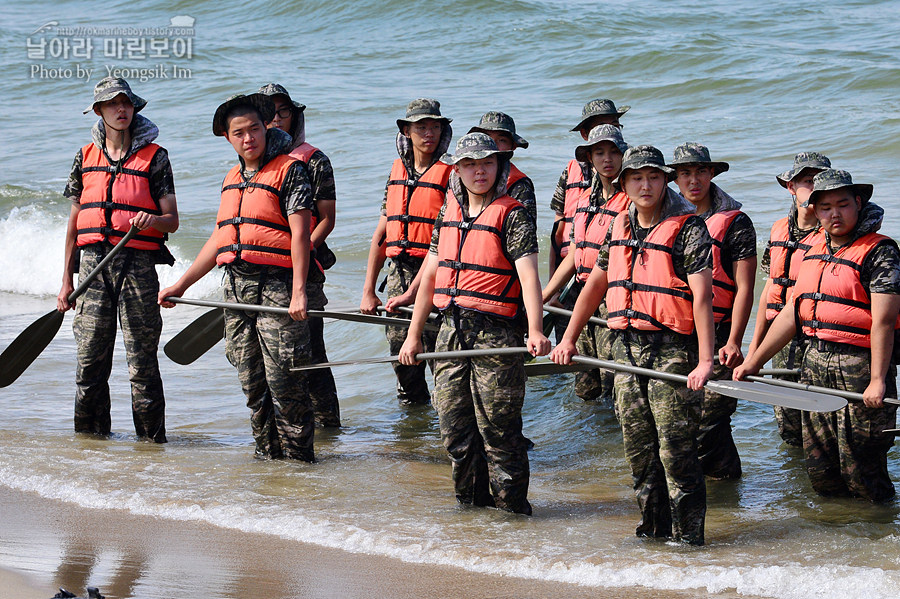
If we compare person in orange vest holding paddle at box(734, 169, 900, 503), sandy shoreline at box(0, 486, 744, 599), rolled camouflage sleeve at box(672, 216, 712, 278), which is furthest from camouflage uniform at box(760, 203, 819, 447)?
sandy shoreline at box(0, 486, 744, 599)

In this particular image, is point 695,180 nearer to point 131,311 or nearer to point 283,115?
point 283,115

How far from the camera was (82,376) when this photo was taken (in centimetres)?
758

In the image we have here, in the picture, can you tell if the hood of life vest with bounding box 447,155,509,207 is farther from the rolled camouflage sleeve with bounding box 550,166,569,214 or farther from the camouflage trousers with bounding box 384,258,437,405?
the rolled camouflage sleeve with bounding box 550,166,569,214

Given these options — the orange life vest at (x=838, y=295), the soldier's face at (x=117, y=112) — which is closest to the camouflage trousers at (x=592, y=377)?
the orange life vest at (x=838, y=295)

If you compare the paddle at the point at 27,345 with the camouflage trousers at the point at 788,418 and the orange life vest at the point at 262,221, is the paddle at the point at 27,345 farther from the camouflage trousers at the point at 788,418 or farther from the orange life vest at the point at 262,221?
the camouflage trousers at the point at 788,418

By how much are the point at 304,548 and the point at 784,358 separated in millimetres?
3292

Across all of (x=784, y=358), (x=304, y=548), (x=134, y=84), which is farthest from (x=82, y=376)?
(x=134, y=84)

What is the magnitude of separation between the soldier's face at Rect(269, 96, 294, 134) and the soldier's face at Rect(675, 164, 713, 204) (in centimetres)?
264

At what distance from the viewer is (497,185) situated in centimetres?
575

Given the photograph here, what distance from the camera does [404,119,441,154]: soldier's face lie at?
24.0 feet

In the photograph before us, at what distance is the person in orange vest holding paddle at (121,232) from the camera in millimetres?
7250

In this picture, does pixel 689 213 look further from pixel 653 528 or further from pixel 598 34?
pixel 598 34

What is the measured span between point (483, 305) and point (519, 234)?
405 mm

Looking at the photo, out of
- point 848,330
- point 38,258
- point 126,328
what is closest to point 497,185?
point 848,330
